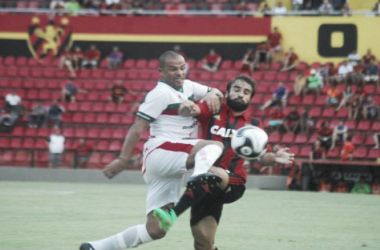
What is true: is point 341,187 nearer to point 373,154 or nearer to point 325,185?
point 325,185

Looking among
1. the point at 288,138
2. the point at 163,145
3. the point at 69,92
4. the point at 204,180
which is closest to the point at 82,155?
the point at 69,92

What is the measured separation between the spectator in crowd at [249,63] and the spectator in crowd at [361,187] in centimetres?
767

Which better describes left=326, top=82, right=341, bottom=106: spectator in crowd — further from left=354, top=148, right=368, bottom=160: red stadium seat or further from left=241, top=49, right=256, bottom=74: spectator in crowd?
left=241, top=49, right=256, bottom=74: spectator in crowd

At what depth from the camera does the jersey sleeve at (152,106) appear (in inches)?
310

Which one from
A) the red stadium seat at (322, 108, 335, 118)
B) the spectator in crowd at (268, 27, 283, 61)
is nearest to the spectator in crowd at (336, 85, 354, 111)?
the red stadium seat at (322, 108, 335, 118)

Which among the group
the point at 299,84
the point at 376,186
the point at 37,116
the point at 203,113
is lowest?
the point at 376,186

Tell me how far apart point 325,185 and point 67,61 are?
12.3 metres

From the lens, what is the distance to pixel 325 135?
27.0m

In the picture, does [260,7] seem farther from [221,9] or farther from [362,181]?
[362,181]

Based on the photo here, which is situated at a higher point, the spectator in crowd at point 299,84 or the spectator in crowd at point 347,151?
the spectator in crowd at point 299,84

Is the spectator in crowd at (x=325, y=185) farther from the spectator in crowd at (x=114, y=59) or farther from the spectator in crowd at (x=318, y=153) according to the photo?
the spectator in crowd at (x=114, y=59)

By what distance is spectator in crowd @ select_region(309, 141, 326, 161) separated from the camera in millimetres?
26453

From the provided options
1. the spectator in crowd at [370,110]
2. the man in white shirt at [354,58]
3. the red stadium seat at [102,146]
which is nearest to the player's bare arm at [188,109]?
the spectator in crowd at [370,110]

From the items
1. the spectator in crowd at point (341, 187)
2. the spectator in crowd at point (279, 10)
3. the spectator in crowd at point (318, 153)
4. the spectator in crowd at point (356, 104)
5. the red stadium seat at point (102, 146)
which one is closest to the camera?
the spectator in crowd at point (341, 187)
